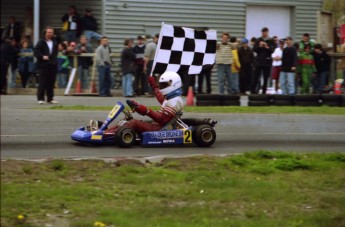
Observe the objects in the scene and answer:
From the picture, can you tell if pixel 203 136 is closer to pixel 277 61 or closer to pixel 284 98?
pixel 284 98

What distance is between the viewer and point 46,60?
1623cm

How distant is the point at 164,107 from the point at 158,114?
168 mm

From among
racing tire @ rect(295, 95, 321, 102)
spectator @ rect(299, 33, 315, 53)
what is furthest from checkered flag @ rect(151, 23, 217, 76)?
spectator @ rect(299, 33, 315, 53)

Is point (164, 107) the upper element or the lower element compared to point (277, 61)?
lower

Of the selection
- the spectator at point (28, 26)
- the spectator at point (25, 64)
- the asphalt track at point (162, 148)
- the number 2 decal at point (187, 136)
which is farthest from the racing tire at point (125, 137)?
the spectator at point (28, 26)

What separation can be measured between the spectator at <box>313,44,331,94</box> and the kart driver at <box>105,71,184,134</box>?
9.20 m

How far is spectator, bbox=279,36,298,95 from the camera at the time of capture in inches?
759

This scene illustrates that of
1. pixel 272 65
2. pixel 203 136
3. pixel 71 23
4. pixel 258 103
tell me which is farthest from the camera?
pixel 272 65

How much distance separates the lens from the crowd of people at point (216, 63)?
18.2 meters

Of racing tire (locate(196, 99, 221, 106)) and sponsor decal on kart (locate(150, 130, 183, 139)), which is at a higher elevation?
racing tire (locate(196, 99, 221, 106))

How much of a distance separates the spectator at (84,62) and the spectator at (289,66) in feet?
16.2

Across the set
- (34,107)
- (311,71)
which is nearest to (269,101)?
(311,71)

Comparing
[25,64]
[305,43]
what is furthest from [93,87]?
[305,43]

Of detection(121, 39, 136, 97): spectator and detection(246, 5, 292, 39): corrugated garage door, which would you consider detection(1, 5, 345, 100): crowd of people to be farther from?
detection(246, 5, 292, 39): corrugated garage door
